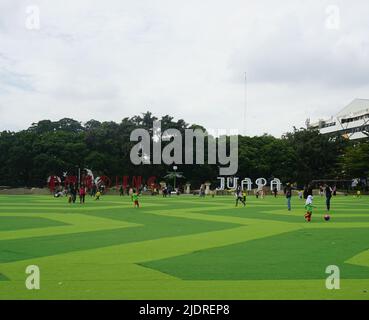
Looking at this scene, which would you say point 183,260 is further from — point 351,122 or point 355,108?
point 355,108

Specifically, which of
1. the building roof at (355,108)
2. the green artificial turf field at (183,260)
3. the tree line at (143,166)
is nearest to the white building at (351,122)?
the building roof at (355,108)

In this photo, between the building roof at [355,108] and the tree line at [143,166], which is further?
the building roof at [355,108]

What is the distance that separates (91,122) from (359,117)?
55272mm

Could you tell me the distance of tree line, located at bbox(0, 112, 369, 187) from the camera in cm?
7029

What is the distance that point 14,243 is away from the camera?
14.3 metres

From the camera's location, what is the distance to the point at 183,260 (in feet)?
37.6

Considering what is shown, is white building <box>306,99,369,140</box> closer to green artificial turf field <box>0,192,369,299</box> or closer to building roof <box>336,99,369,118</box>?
building roof <box>336,99,369,118</box>

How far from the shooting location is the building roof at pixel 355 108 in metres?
105

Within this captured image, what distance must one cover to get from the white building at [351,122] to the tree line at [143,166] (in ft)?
50.3

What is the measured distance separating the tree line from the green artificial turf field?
5197 centimetres

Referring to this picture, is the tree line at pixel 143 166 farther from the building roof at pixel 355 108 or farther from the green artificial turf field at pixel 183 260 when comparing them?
the green artificial turf field at pixel 183 260

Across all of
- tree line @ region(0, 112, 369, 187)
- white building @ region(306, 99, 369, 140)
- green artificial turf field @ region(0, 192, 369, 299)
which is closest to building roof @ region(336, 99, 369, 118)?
→ white building @ region(306, 99, 369, 140)

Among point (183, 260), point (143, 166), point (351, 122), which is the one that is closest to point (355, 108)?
point (351, 122)
